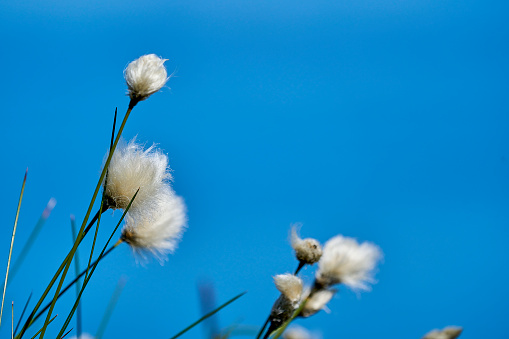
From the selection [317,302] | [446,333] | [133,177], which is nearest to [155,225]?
[133,177]

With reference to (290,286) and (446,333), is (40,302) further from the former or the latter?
(446,333)

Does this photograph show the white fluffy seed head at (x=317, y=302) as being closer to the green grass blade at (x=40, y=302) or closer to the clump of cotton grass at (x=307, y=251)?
the clump of cotton grass at (x=307, y=251)

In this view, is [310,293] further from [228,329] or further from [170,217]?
[170,217]

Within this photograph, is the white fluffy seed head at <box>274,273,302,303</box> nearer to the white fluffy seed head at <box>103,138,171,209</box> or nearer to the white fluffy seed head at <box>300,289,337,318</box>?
the white fluffy seed head at <box>300,289,337,318</box>

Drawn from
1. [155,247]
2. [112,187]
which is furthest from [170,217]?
[112,187]

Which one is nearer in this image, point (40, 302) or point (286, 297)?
point (40, 302)

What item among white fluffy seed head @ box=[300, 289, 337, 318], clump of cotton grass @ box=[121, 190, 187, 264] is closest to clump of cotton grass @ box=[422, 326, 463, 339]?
white fluffy seed head @ box=[300, 289, 337, 318]
